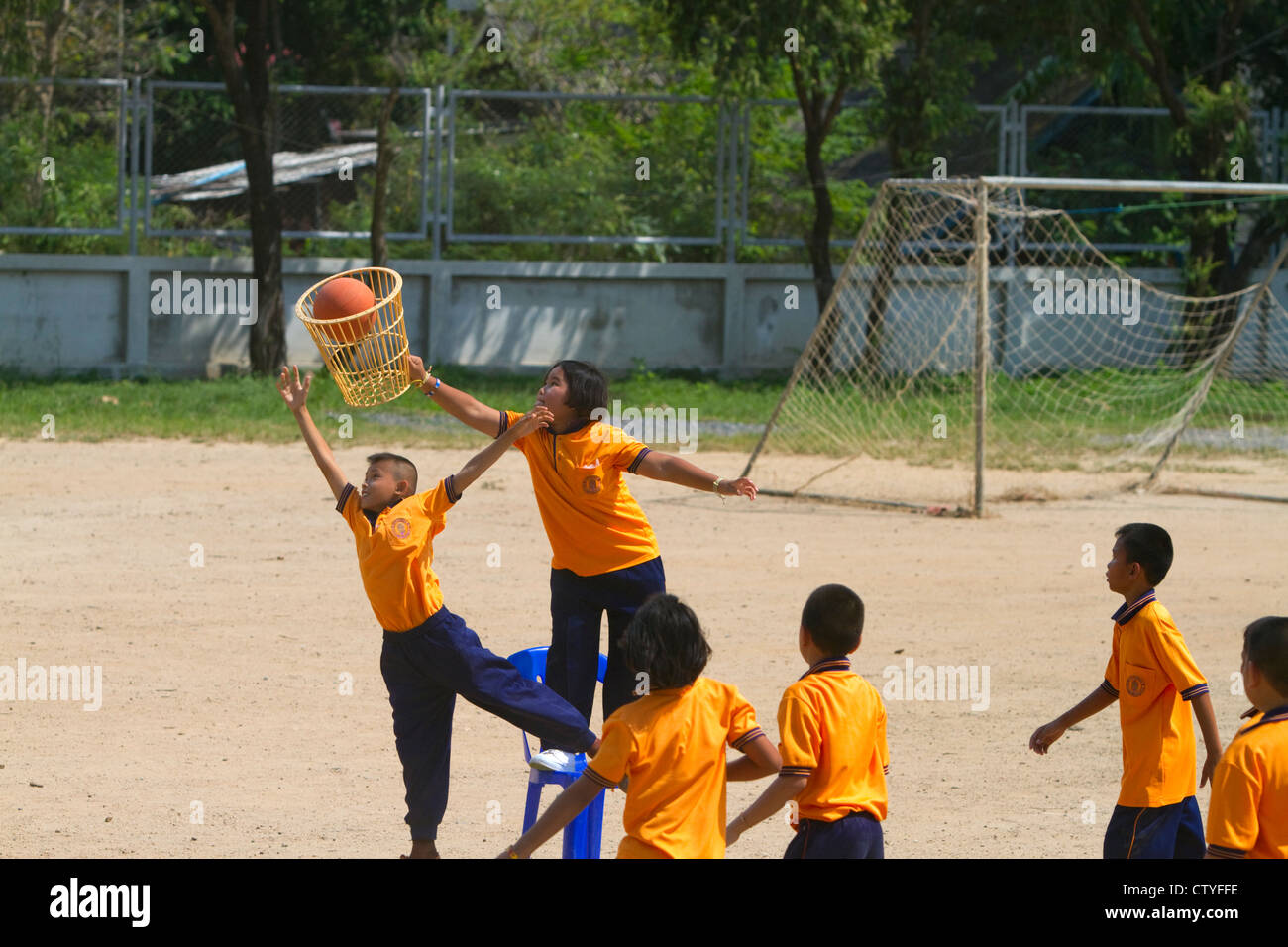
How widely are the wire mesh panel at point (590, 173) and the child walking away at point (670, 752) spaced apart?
56.6 ft

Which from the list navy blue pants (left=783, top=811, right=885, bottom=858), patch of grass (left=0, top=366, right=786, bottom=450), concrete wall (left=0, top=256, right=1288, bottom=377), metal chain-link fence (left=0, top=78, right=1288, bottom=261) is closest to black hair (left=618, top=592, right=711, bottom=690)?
navy blue pants (left=783, top=811, right=885, bottom=858)

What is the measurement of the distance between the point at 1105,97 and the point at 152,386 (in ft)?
51.1

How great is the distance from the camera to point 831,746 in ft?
12.2

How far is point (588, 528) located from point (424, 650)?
737 millimetres

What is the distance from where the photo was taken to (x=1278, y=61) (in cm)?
2314

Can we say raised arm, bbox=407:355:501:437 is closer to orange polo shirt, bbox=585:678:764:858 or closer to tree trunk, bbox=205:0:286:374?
orange polo shirt, bbox=585:678:764:858

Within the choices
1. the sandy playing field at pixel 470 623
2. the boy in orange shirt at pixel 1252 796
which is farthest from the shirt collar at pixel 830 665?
the sandy playing field at pixel 470 623

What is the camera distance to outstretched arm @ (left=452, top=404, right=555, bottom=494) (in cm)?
468

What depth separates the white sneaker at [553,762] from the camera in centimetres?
412

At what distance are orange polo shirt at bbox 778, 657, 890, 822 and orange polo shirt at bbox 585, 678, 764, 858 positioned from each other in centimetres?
19

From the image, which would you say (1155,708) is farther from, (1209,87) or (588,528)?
(1209,87)

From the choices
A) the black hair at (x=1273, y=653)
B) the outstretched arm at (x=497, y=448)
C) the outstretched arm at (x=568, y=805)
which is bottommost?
the outstretched arm at (x=568, y=805)

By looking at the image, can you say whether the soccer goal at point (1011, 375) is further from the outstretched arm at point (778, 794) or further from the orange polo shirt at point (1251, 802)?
the outstretched arm at point (778, 794)
